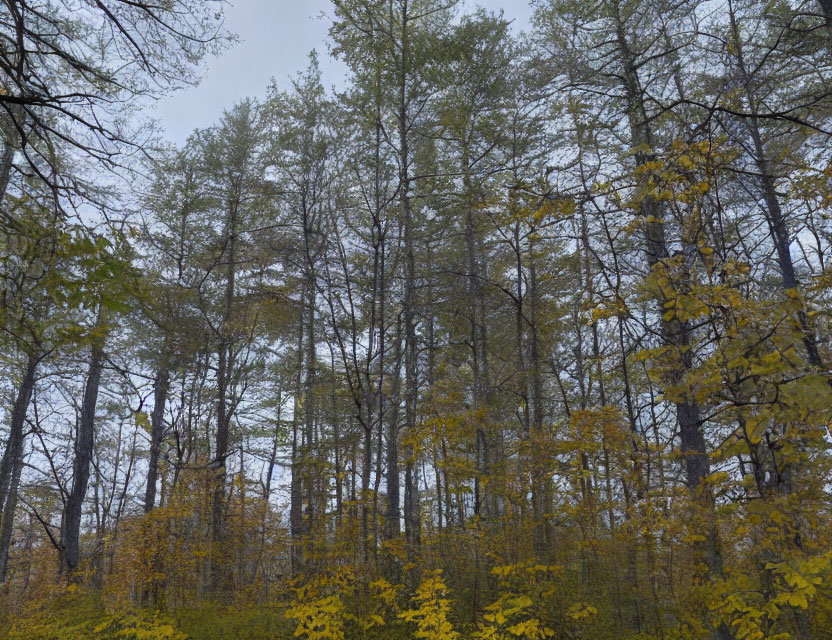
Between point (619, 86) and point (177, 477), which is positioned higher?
point (619, 86)

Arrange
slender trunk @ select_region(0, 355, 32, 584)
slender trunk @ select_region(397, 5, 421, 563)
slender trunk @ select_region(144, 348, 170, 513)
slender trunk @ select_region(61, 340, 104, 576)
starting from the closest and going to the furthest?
slender trunk @ select_region(397, 5, 421, 563) < slender trunk @ select_region(0, 355, 32, 584) < slender trunk @ select_region(61, 340, 104, 576) < slender trunk @ select_region(144, 348, 170, 513)

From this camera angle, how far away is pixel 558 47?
832cm

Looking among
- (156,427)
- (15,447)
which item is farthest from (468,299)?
(15,447)

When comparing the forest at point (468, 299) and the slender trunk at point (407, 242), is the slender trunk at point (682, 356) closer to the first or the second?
the forest at point (468, 299)

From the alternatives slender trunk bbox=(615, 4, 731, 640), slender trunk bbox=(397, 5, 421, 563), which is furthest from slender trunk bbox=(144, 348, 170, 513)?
slender trunk bbox=(615, 4, 731, 640)

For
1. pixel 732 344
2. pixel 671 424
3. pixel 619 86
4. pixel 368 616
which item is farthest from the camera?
pixel 671 424

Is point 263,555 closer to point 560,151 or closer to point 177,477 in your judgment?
point 177,477

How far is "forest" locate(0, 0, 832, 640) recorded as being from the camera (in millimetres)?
3160

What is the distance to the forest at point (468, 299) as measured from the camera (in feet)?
10.4

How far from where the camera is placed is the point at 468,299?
964cm

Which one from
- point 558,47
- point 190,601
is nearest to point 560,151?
point 558,47

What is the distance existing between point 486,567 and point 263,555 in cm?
438

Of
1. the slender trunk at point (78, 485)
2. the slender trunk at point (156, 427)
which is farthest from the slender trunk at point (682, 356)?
the slender trunk at point (78, 485)

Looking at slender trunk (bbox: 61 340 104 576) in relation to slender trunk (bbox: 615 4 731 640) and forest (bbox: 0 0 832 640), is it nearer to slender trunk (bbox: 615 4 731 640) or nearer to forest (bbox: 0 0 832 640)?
forest (bbox: 0 0 832 640)
